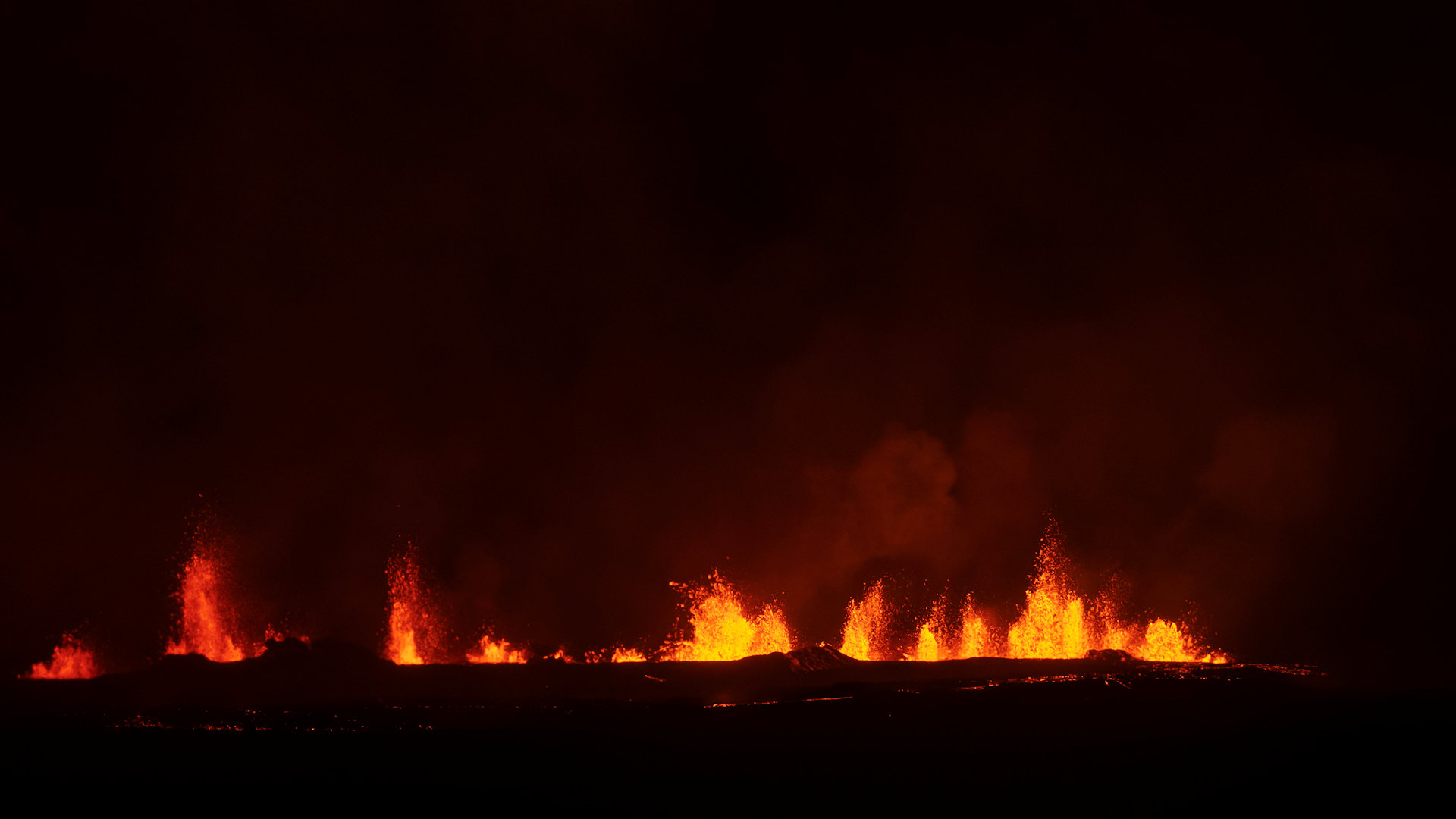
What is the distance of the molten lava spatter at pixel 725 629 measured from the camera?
1641 inches

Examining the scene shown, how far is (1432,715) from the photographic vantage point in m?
24.3

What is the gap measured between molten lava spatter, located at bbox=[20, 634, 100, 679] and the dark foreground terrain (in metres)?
6.12

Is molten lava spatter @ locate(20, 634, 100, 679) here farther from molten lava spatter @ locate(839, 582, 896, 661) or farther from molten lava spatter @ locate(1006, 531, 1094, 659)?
molten lava spatter @ locate(1006, 531, 1094, 659)

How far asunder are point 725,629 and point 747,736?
18228 millimetres

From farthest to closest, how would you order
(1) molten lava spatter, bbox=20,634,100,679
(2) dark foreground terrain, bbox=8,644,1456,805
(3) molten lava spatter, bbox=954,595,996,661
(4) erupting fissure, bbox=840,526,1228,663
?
(3) molten lava spatter, bbox=954,595,996,661, (4) erupting fissure, bbox=840,526,1228,663, (1) molten lava spatter, bbox=20,634,100,679, (2) dark foreground terrain, bbox=8,644,1456,805

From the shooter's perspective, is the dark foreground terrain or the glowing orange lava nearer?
the dark foreground terrain

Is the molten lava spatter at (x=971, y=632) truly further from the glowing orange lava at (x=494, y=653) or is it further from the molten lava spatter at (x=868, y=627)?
the glowing orange lava at (x=494, y=653)

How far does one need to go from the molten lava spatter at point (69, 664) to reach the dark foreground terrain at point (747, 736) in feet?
20.1

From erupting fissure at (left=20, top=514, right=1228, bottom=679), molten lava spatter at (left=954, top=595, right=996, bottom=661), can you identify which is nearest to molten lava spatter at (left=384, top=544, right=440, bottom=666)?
erupting fissure at (left=20, top=514, right=1228, bottom=679)

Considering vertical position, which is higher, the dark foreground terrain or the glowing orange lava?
the glowing orange lava

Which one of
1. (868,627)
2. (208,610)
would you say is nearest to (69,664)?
(208,610)

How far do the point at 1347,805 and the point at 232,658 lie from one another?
3746cm

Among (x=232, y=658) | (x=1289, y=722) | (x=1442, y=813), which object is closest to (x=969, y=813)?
(x=1442, y=813)

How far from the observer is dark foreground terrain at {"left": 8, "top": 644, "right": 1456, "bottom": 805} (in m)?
20.8
